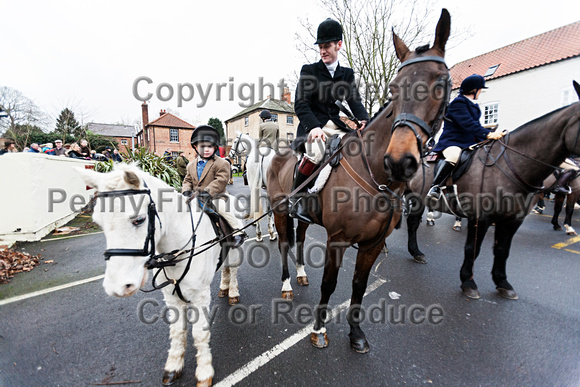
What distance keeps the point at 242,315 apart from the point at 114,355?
138cm

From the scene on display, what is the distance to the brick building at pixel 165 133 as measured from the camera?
32219 millimetres

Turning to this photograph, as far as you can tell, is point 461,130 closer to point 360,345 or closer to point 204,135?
point 360,345

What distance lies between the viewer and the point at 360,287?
8.27 ft

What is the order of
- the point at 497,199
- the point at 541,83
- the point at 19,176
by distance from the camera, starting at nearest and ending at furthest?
the point at 497,199, the point at 19,176, the point at 541,83

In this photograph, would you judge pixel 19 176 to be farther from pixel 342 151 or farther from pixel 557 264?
pixel 557 264

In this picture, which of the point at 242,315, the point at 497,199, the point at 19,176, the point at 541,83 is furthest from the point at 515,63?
the point at 19,176

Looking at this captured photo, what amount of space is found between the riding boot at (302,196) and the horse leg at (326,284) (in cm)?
55

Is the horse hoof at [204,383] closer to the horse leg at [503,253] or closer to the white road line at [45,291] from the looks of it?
the white road line at [45,291]

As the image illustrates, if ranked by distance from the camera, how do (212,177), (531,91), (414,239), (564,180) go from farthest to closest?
(531,91), (564,180), (414,239), (212,177)

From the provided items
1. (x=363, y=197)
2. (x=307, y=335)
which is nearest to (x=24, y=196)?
(x=307, y=335)

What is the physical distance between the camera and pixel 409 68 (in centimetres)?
165

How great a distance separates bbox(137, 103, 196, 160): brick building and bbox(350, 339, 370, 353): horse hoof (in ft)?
109

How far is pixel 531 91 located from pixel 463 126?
57.1 ft

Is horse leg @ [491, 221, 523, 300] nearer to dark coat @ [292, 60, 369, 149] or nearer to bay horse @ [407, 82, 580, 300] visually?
bay horse @ [407, 82, 580, 300]
